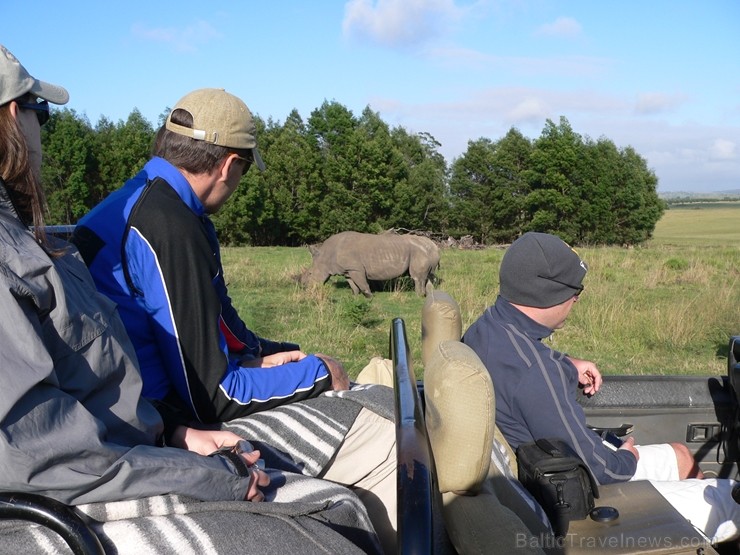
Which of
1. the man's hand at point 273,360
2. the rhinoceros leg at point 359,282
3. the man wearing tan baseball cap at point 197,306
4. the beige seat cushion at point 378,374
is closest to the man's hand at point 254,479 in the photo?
the man wearing tan baseball cap at point 197,306

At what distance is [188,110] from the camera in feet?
8.12

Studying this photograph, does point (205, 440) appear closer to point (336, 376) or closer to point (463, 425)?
point (336, 376)

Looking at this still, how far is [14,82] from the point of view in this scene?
1.73m

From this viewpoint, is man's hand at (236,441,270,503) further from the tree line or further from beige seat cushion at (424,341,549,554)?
the tree line

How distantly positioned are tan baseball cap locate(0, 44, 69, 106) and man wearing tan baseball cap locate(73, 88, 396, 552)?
54 cm

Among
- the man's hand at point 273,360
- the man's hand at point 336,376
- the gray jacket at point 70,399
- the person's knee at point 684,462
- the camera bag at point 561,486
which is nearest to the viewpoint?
the gray jacket at point 70,399

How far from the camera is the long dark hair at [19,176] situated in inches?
67.6

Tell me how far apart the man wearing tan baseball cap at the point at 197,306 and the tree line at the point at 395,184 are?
108 feet

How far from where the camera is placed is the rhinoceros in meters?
13.9

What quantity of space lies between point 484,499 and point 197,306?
0.99m

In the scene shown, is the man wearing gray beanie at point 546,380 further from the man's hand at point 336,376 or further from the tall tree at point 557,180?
the tall tree at point 557,180

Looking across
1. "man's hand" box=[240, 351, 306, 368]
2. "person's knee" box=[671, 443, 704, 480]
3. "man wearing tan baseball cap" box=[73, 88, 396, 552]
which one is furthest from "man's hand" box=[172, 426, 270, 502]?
"person's knee" box=[671, 443, 704, 480]

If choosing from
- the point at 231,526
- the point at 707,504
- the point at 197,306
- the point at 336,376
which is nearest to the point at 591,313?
the point at 707,504

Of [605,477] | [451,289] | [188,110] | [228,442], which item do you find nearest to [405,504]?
[228,442]
